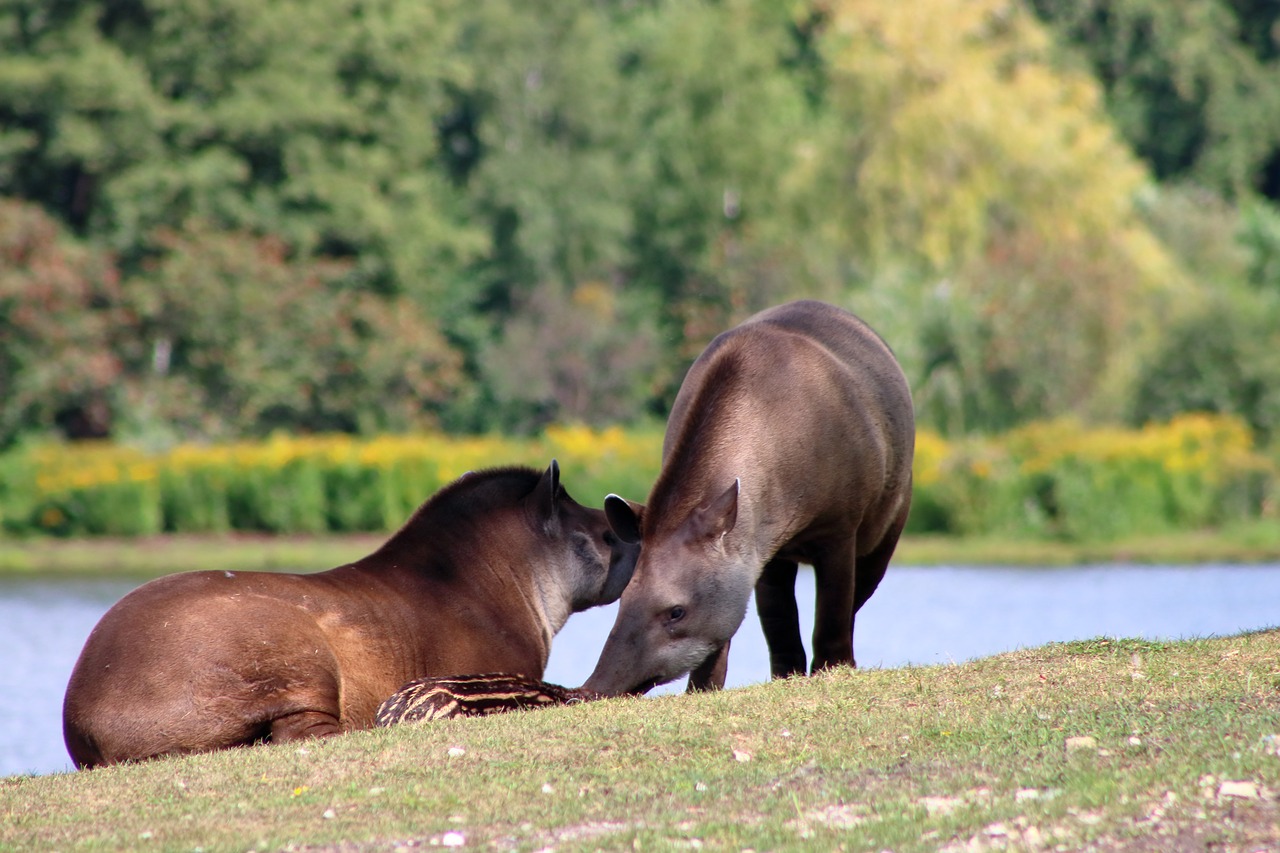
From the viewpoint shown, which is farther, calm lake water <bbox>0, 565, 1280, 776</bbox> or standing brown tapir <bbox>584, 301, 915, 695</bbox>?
calm lake water <bbox>0, 565, 1280, 776</bbox>

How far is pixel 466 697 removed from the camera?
7594 millimetres

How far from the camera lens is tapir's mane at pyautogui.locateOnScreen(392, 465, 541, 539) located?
9.09m

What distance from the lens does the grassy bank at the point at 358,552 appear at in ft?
73.3

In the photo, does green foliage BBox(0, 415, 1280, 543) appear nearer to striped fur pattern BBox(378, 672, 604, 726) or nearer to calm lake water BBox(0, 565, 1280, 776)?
calm lake water BBox(0, 565, 1280, 776)

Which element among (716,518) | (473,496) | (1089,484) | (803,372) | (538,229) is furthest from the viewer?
(538,229)

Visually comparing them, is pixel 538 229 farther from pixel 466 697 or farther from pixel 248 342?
pixel 466 697

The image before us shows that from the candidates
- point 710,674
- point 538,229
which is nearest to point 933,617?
point 710,674

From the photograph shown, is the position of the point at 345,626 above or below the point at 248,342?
above

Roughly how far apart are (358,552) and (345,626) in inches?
618

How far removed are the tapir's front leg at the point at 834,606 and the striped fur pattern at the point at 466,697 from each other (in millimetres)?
1461

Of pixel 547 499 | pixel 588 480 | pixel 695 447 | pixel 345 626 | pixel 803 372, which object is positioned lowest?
pixel 588 480

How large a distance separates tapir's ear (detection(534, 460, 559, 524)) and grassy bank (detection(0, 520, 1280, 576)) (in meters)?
13.5

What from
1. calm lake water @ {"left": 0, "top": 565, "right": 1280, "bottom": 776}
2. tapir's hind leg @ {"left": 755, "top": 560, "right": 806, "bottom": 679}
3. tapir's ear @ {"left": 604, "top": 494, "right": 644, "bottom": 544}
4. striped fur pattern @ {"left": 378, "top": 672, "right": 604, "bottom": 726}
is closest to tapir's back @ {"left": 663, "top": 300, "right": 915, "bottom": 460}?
tapir's ear @ {"left": 604, "top": 494, "right": 644, "bottom": 544}

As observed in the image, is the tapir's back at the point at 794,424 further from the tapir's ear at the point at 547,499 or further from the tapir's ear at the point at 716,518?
the tapir's ear at the point at 547,499
